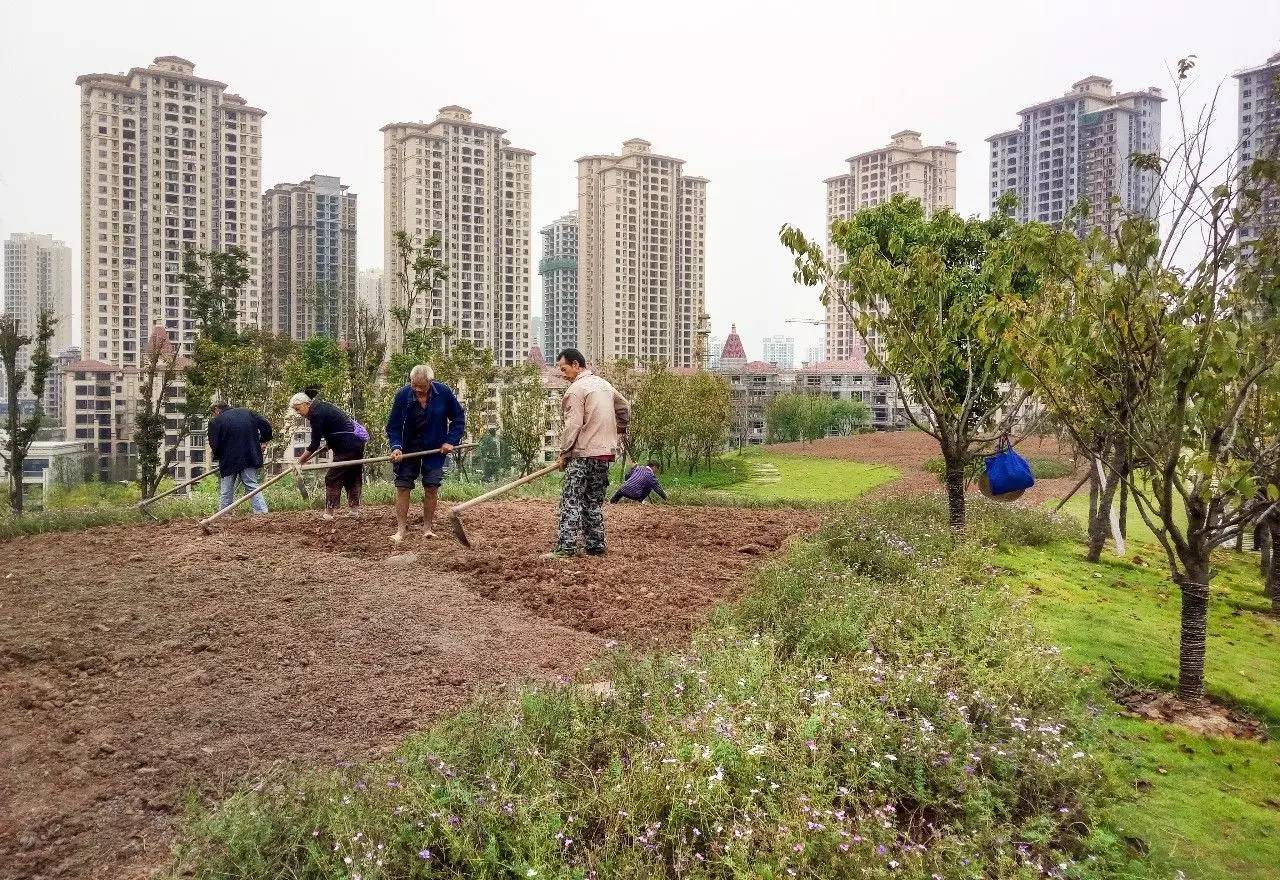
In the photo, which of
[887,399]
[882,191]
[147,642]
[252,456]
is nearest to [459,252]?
[882,191]

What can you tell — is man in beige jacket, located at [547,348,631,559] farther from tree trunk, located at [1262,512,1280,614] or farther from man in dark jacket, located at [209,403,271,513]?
tree trunk, located at [1262,512,1280,614]

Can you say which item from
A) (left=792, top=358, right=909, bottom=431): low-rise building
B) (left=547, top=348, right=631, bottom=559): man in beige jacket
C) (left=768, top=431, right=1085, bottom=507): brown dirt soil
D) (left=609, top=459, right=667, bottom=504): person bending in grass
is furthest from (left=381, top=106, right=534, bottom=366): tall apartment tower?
(left=547, top=348, right=631, bottom=559): man in beige jacket

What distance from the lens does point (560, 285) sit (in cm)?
6281

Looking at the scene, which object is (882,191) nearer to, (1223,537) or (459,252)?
(459,252)

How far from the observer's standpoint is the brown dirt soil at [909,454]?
1682cm

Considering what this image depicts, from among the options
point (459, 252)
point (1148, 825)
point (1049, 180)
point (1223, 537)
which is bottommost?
point (1148, 825)

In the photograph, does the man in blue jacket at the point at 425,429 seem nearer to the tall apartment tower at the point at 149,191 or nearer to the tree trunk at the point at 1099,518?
the tree trunk at the point at 1099,518

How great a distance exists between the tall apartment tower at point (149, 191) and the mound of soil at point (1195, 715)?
35718mm

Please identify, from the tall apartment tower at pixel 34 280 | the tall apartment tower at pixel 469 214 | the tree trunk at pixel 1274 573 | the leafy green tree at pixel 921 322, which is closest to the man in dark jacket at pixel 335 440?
the tall apartment tower at pixel 34 280

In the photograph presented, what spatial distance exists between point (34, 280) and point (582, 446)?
8.44 meters

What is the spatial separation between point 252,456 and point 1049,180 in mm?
13361

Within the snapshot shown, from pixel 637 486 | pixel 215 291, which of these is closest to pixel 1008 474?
pixel 637 486

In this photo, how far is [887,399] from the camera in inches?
2108

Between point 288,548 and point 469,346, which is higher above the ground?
point 469,346
